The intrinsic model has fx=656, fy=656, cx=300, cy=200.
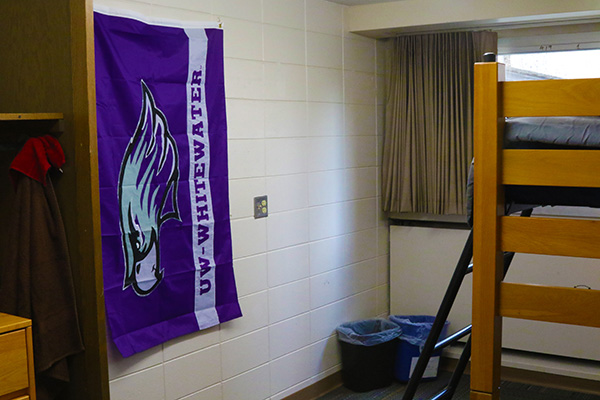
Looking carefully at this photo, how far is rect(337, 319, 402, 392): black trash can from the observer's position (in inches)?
157

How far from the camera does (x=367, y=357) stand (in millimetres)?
3975

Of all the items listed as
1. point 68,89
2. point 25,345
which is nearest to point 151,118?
point 68,89

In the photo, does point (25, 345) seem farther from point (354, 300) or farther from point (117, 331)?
point (354, 300)

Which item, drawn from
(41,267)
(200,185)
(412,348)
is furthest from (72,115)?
(412,348)

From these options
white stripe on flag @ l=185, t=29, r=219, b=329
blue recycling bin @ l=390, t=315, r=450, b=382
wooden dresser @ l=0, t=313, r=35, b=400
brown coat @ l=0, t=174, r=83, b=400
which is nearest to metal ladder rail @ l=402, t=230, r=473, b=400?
white stripe on flag @ l=185, t=29, r=219, b=329

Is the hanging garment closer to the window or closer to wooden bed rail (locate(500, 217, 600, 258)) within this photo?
wooden bed rail (locate(500, 217, 600, 258))

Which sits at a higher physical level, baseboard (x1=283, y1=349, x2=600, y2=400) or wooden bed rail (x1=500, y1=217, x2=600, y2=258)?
wooden bed rail (x1=500, y1=217, x2=600, y2=258)

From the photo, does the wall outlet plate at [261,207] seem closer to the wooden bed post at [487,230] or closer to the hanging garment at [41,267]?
the hanging garment at [41,267]

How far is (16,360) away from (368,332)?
2.72 metres

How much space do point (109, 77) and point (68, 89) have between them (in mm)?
573

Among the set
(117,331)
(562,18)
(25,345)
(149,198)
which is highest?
(562,18)

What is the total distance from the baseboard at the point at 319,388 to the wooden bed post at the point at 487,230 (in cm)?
196

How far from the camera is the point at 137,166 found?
2.75 m

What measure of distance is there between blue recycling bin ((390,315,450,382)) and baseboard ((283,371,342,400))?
38 centimetres
